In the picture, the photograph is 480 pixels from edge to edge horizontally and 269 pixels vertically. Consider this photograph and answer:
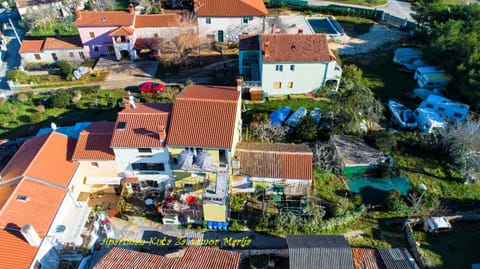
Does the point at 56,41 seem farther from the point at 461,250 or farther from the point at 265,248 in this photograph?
the point at 461,250

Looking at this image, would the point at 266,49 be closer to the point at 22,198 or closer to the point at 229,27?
the point at 229,27

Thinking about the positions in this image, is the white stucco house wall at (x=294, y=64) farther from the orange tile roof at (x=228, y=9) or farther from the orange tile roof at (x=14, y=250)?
the orange tile roof at (x=14, y=250)

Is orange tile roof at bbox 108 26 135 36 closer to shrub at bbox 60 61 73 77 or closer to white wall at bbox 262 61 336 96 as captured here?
shrub at bbox 60 61 73 77

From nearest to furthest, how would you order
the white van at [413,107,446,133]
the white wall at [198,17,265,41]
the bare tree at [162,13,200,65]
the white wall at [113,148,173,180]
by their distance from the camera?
the white wall at [113,148,173,180], the white van at [413,107,446,133], the bare tree at [162,13,200,65], the white wall at [198,17,265,41]

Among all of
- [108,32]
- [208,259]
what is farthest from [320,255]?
[108,32]

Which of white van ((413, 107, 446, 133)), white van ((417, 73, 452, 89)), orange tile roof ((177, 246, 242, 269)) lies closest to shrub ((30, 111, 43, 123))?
orange tile roof ((177, 246, 242, 269))

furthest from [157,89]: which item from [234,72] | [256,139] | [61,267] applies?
[61,267]
